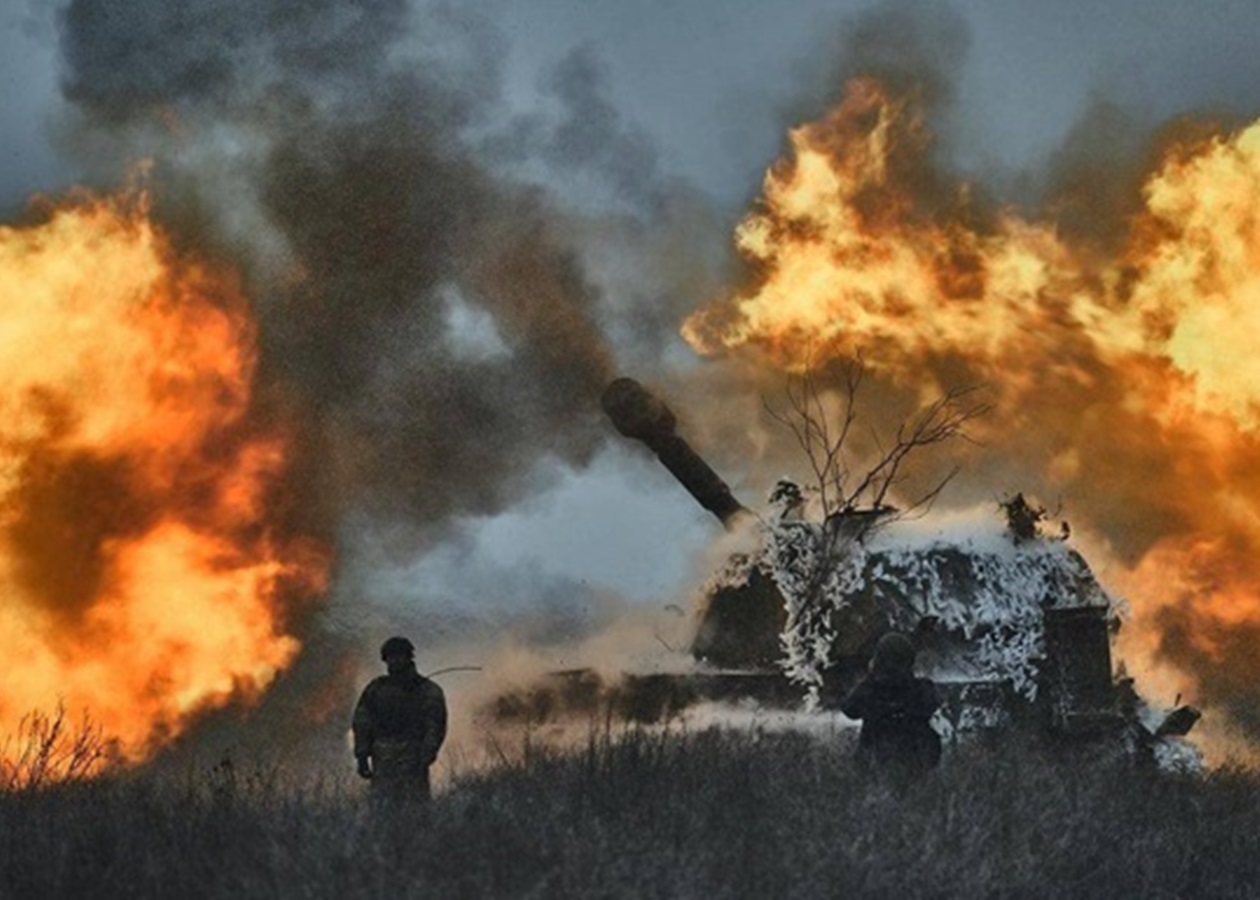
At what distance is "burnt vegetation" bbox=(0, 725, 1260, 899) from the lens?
741 cm

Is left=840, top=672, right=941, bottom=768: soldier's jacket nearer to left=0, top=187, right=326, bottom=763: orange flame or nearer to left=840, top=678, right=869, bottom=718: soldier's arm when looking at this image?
left=840, top=678, right=869, bottom=718: soldier's arm

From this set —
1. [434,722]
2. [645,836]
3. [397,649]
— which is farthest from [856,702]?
[397,649]

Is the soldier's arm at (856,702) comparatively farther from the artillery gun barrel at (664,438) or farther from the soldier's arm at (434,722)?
the artillery gun barrel at (664,438)

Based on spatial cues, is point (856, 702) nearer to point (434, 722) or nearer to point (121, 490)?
point (434, 722)

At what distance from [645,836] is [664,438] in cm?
933

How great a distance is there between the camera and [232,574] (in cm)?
1658

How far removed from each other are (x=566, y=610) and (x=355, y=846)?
1456 cm

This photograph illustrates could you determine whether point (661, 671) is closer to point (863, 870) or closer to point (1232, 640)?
point (863, 870)

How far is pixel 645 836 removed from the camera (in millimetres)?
8242

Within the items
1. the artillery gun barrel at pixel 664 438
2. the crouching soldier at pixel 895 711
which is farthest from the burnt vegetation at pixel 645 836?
the artillery gun barrel at pixel 664 438

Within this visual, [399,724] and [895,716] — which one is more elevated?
[399,724]

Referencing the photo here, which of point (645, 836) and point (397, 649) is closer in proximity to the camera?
point (645, 836)

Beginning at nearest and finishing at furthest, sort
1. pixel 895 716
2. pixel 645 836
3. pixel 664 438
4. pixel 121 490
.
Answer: pixel 645 836 → pixel 895 716 → pixel 121 490 → pixel 664 438

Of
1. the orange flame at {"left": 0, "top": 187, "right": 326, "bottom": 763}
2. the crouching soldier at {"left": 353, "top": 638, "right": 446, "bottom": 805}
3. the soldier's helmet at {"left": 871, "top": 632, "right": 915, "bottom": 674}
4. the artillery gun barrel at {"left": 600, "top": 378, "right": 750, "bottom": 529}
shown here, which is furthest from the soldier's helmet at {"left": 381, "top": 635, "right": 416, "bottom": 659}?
the artillery gun barrel at {"left": 600, "top": 378, "right": 750, "bottom": 529}
